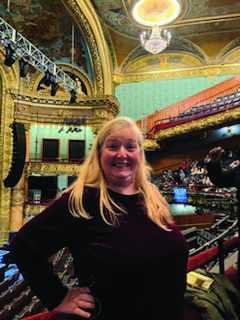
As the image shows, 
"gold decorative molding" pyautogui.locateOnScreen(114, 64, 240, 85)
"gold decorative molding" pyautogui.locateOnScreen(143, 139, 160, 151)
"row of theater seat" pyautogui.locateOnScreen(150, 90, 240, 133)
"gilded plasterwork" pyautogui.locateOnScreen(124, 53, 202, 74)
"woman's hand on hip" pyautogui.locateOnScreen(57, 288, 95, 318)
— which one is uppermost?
"gilded plasterwork" pyautogui.locateOnScreen(124, 53, 202, 74)

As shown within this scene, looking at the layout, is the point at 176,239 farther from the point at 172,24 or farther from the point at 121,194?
the point at 172,24

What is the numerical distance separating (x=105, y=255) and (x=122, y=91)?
13.2 meters

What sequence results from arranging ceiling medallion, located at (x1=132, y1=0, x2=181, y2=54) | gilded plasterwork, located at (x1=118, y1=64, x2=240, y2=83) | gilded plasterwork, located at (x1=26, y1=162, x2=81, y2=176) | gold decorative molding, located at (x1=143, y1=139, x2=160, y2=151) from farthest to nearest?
gold decorative molding, located at (x1=143, y1=139, x2=160, y2=151) < gilded plasterwork, located at (x1=118, y1=64, x2=240, y2=83) < gilded plasterwork, located at (x1=26, y1=162, x2=81, y2=176) < ceiling medallion, located at (x1=132, y1=0, x2=181, y2=54)

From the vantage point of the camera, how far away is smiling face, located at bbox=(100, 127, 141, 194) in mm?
1015

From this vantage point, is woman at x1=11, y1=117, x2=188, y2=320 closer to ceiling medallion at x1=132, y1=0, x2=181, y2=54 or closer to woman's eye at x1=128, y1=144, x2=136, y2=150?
woman's eye at x1=128, y1=144, x2=136, y2=150

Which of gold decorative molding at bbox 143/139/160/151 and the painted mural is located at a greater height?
the painted mural

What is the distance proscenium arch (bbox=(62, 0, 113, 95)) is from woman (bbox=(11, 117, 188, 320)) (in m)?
10.7

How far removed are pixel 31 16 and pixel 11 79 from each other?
8.85ft

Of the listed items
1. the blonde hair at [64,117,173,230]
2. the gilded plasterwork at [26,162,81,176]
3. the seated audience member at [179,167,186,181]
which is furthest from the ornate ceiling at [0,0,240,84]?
the blonde hair at [64,117,173,230]

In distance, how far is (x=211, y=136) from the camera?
11.6 meters

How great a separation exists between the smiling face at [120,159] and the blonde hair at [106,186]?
23 mm

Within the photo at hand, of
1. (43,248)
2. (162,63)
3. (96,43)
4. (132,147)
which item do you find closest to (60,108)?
(96,43)

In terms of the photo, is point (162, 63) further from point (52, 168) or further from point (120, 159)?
point (120, 159)

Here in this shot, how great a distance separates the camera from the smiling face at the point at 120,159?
3.33 ft
